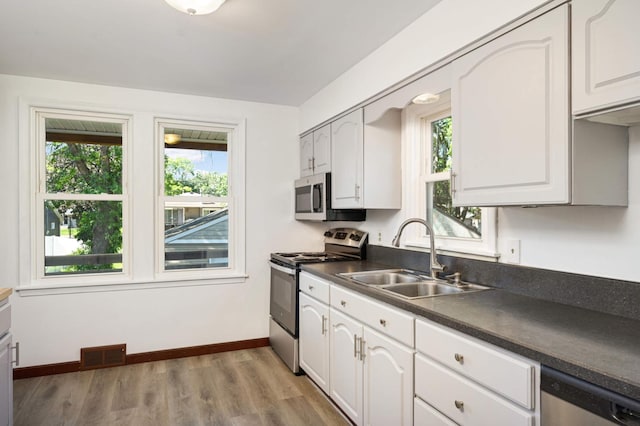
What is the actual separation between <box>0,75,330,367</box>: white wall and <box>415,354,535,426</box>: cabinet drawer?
2298 millimetres

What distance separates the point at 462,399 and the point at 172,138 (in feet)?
10.3

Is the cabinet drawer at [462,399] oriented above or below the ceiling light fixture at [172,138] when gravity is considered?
below

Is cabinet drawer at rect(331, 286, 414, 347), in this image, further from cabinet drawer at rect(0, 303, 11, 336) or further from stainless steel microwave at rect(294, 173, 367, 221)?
cabinet drawer at rect(0, 303, 11, 336)

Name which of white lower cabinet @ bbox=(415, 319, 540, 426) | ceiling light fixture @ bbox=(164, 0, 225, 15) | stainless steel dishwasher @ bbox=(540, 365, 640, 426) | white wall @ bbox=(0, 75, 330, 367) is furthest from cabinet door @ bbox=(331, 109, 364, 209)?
stainless steel dishwasher @ bbox=(540, 365, 640, 426)

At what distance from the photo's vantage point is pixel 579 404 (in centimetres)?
102

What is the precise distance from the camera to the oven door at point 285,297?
3016 mm

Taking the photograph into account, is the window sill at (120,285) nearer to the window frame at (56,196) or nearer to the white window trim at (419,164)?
the window frame at (56,196)

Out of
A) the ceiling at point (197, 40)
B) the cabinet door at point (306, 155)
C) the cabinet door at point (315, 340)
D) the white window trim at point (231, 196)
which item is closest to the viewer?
the ceiling at point (197, 40)

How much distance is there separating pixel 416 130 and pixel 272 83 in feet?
4.13

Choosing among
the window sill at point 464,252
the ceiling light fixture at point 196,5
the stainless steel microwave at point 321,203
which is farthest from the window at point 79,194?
the window sill at point 464,252

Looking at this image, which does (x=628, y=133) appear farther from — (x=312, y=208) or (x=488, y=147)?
(x=312, y=208)

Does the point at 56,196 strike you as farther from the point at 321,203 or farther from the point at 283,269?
the point at 321,203

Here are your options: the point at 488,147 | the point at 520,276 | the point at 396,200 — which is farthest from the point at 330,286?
the point at 488,147

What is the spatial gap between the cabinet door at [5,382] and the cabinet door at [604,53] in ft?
8.96
